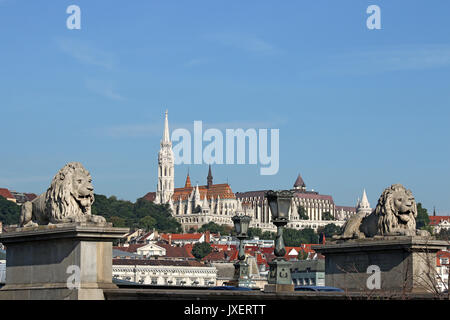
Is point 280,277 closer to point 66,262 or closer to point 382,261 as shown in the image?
point 382,261

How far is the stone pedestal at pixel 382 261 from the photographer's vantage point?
27328mm

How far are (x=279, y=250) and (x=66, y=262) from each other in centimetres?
487

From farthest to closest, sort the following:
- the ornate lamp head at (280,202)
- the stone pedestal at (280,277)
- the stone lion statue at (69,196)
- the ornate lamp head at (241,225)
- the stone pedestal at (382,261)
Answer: the ornate lamp head at (241,225)
the stone pedestal at (382,261)
the ornate lamp head at (280,202)
the stone lion statue at (69,196)
the stone pedestal at (280,277)

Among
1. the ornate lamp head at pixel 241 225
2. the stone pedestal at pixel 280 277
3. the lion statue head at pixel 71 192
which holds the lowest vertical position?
the stone pedestal at pixel 280 277

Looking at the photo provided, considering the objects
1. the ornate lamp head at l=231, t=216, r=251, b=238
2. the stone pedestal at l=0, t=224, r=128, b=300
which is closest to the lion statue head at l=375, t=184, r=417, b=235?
the ornate lamp head at l=231, t=216, r=251, b=238

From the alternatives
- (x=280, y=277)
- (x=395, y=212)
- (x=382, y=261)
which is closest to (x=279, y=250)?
(x=280, y=277)

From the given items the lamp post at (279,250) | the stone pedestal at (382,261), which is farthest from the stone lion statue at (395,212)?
the lamp post at (279,250)

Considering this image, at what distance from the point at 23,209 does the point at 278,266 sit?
664 centimetres

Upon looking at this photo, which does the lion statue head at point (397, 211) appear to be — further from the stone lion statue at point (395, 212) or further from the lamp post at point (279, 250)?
the lamp post at point (279, 250)

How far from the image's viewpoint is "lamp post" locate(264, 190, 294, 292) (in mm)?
24984

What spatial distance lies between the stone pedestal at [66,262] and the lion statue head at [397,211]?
25.6ft

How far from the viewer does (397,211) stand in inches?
1146

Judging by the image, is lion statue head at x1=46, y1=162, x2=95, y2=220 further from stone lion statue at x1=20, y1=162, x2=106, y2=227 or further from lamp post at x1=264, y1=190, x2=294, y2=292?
lamp post at x1=264, y1=190, x2=294, y2=292
